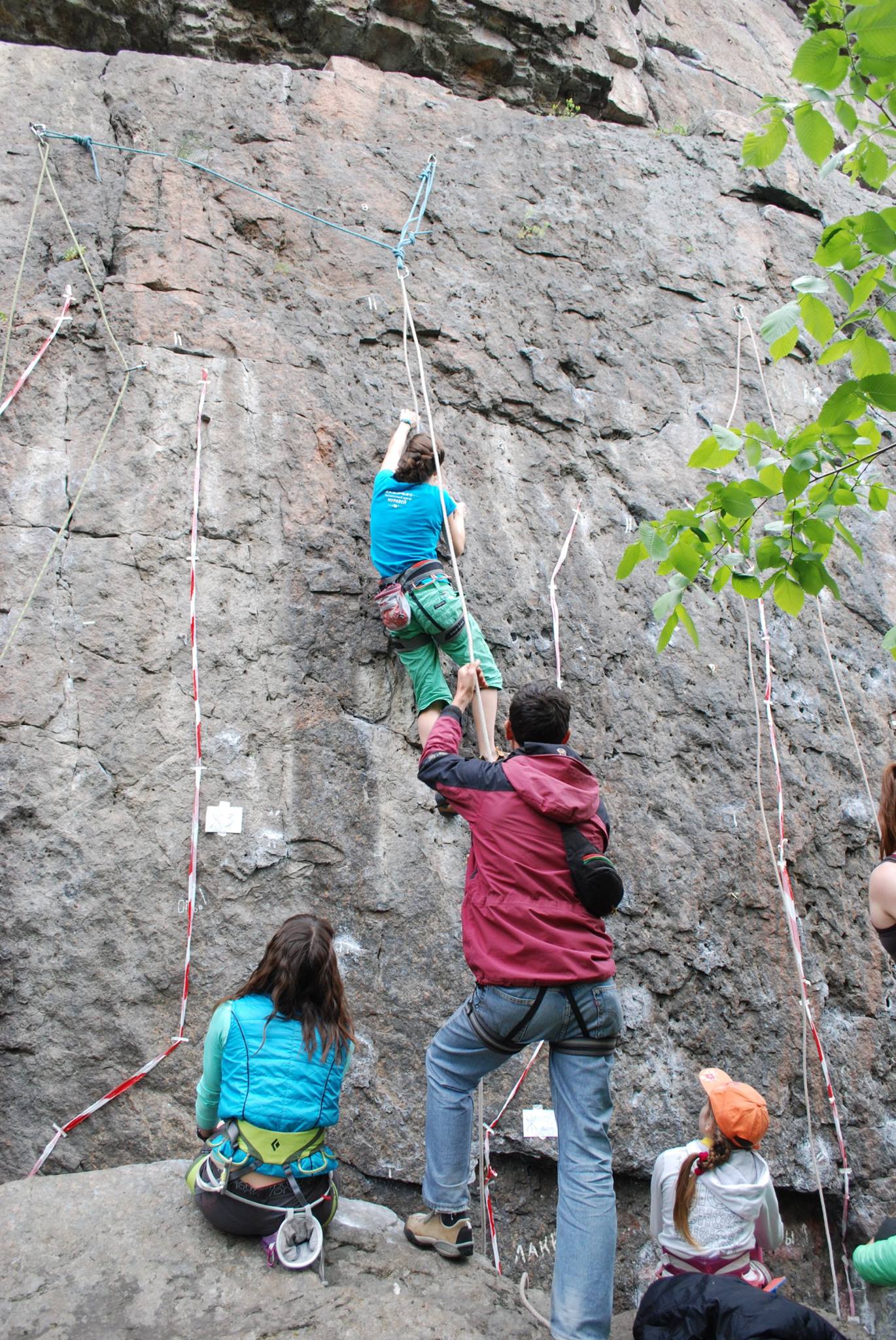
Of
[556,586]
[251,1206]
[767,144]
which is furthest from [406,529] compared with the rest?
[251,1206]

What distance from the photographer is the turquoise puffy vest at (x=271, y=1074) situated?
3.18 m

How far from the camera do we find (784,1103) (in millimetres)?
4734

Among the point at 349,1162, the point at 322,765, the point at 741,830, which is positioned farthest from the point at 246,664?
the point at 741,830

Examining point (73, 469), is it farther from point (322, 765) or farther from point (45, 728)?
point (322, 765)

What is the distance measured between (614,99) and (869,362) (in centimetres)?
685

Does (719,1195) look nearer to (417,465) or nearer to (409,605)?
(409,605)

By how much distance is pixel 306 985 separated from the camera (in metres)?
3.23

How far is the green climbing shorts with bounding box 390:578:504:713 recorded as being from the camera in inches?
191

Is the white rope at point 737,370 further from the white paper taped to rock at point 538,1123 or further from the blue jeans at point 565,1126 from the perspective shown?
the blue jeans at point 565,1126

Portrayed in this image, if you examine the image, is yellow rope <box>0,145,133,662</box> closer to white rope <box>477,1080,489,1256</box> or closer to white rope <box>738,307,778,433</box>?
white rope <box>477,1080,489,1256</box>

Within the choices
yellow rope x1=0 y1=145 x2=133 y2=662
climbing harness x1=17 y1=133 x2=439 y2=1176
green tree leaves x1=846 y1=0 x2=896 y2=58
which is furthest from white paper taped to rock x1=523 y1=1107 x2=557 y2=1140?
green tree leaves x1=846 y1=0 x2=896 y2=58

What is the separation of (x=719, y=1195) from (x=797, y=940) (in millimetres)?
1932

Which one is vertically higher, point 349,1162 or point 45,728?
point 45,728

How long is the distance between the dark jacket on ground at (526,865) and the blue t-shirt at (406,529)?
174 centimetres
